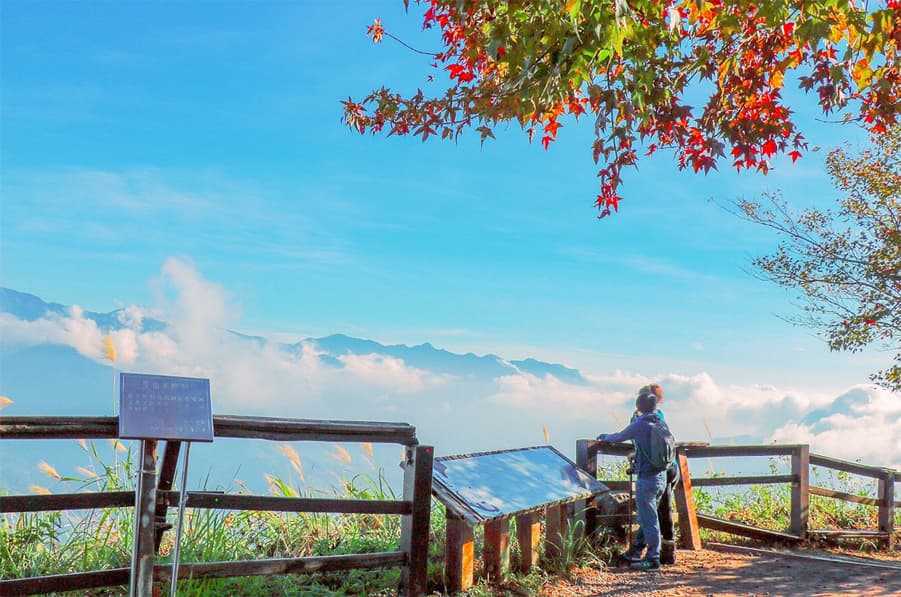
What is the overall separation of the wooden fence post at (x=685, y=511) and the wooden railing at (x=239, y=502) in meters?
4.30

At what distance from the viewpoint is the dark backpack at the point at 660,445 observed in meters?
8.33

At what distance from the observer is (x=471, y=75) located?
9.30m

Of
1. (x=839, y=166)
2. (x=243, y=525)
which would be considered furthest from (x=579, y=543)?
(x=839, y=166)

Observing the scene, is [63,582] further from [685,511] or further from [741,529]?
[741,529]

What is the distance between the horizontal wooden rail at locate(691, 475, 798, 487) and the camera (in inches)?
414

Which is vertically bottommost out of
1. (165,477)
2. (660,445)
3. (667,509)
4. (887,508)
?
(887,508)

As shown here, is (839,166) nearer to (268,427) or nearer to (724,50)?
(724,50)

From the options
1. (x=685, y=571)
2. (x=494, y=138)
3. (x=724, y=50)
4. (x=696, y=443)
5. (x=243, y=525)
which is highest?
(x=724, y=50)

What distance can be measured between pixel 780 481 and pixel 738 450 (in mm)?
1203

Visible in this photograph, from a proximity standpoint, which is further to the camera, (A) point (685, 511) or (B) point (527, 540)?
(A) point (685, 511)

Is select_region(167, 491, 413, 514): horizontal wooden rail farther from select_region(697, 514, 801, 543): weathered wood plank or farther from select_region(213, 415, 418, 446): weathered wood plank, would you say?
select_region(697, 514, 801, 543): weathered wood plank

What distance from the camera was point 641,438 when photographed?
27.5 ft

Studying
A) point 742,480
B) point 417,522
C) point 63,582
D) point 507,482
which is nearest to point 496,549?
point 507,482

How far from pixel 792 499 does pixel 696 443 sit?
8.40 feet
